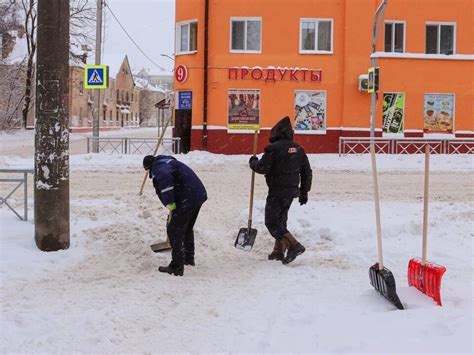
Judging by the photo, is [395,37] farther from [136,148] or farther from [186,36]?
[136,148]

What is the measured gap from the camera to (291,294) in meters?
5.63

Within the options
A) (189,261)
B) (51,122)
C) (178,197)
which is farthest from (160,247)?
(51,122)

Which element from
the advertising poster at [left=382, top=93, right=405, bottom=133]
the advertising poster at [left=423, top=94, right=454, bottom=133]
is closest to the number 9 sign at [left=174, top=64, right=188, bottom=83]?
the advertising poster at [left=382, top=93, right=405, bottom=133]

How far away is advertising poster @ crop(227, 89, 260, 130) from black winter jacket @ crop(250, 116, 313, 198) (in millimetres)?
15468

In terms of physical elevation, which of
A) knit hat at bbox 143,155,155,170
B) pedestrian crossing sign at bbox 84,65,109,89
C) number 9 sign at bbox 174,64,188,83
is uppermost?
number 9 sign at bbox 174,64,188,83

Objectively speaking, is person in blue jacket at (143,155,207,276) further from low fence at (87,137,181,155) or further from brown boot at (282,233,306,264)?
low fence at (87,137,181,155)

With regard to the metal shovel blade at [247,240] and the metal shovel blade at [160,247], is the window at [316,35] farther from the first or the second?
the metal shovel blade at [160,247]

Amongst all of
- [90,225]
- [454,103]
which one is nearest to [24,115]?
[454,103]

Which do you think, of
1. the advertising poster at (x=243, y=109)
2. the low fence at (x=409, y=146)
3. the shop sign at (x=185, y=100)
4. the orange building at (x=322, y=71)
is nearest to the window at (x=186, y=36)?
the orange building at (x=322, y=71)

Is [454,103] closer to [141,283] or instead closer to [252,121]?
[252,121]

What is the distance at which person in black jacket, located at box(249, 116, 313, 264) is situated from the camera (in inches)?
268

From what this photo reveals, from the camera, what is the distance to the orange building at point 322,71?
22.4 meters

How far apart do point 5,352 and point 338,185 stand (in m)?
10.0

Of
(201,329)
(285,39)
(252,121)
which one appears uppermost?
(285,39)
